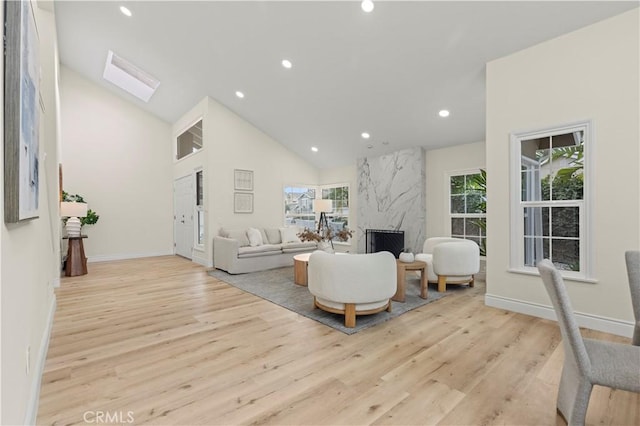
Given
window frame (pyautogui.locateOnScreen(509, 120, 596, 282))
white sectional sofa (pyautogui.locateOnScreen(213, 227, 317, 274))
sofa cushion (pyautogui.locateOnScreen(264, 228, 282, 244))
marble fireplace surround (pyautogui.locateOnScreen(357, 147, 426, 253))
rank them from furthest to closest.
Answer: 1. sofa cushion (pyautogui.locateOnScreen(264, 228, 282, 244))
2. marble fireplace surround (pyautogui.locateOnScreen(357, 147, 426, 253))
3. white sectional sofa (pyautogui.locateOnScreen(213, 227, 317, 274))
4. window frame (pyautogui.locateOnScreen(509, 120, 596, 282))

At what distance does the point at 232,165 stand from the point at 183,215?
2.06 meters

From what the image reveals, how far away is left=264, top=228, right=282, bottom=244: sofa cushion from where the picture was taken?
6387 millimetres

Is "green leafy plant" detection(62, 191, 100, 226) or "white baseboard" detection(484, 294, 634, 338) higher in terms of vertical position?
"green leafy plant" detection(62, 191, 100, 226)

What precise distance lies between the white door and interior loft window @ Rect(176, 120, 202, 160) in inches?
25.0

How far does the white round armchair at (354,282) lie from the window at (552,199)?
1.57 metres

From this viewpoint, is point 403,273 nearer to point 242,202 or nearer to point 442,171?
point 442,171

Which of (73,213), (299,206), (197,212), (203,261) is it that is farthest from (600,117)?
(73,213)

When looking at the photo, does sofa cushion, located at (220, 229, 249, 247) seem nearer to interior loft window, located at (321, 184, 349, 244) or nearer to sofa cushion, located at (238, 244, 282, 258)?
sofa cushion, located at (238, 244, 282, 258)

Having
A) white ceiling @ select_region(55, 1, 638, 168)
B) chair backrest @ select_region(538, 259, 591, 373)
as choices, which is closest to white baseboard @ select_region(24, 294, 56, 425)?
chair backrest @ select_region(538, 259, 591, 373)

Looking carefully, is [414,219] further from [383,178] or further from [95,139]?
[95,139]

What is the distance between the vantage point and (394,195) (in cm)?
646

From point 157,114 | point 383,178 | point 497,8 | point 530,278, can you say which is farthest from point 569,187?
point 157,114

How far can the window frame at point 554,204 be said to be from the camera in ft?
9.32

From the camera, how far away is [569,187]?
3025 mm
